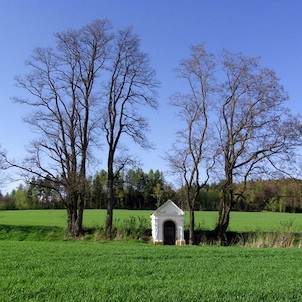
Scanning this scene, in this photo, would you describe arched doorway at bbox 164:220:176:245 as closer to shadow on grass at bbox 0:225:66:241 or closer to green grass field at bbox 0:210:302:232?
green grass field at bbox 0:210:302:232

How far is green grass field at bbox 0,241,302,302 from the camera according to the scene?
588 centimetres

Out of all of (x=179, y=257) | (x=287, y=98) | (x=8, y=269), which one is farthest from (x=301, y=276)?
(x=287, y=98)

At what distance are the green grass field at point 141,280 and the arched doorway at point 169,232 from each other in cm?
1322

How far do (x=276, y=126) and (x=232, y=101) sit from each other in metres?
3.71

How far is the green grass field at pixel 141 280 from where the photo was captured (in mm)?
5875

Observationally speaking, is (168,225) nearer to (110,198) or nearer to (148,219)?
(110,198)

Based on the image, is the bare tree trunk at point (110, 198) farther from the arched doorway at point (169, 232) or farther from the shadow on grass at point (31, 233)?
the arched doorway at point (169, 232)

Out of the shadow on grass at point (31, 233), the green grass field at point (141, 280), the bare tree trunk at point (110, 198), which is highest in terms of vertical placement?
the bare tree trunk at point (110, 198)

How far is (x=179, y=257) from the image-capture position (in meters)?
11.4

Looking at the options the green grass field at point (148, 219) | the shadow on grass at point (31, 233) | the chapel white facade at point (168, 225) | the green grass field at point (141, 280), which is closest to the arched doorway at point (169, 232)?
the chapel white facade at point (168, 225)

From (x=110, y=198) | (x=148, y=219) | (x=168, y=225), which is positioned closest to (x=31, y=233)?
(x=110, y=198)

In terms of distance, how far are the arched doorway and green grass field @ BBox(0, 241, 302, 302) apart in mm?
13224

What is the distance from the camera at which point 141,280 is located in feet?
23.2

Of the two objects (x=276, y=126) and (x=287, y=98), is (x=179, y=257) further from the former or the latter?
(x=287, y=98)
